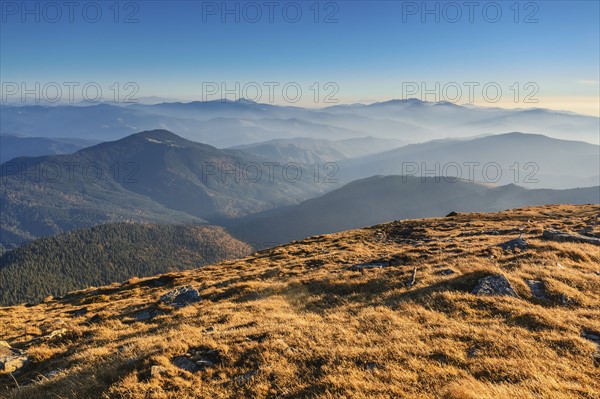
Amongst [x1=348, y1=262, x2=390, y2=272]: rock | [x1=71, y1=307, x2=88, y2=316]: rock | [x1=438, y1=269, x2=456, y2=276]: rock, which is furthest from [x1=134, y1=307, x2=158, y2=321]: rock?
[x1=438, y1=269, x2=456, y2=276]: rock

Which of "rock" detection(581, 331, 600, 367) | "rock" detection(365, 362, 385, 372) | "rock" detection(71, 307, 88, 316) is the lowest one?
"rock" detection(71, 307, 88, 316)

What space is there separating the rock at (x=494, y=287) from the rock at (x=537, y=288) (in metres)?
1.25

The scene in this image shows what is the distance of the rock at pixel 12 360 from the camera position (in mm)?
15955

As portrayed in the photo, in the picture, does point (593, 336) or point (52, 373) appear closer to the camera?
point (593, 336)

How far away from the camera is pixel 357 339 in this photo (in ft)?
46.2

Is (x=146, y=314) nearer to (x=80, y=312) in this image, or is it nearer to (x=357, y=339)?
(x=80, y=312)

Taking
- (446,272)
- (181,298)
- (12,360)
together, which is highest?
(446,272)

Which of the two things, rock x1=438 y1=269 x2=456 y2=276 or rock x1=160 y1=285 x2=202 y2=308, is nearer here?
rock x1=438 y1=269 x2=456 y2=276

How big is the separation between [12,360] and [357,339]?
59.7ft

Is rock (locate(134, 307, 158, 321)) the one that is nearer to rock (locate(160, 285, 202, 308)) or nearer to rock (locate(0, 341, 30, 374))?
rock (locate(160, 285, 202, 308))

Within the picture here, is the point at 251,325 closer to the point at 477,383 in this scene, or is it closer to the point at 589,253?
the point at 477,383

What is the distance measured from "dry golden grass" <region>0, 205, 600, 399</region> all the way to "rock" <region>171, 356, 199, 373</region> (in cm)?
29

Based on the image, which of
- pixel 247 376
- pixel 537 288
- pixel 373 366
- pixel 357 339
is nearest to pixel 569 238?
pixel 537 288

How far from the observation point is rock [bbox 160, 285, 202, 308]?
26.1 m
